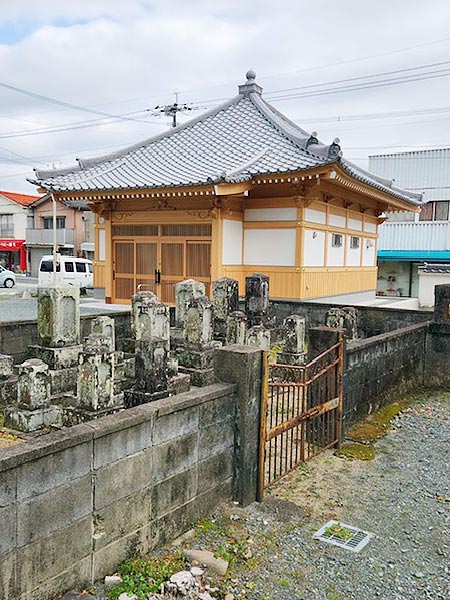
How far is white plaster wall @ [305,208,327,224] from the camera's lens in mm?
15785

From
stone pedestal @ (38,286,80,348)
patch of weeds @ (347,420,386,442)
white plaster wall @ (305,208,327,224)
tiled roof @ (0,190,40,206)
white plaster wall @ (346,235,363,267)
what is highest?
tiled roof @ (0,190,40,206)

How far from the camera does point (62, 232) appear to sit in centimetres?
4116

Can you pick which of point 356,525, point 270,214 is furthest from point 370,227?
point 356,525

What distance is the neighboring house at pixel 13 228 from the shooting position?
4478 cm

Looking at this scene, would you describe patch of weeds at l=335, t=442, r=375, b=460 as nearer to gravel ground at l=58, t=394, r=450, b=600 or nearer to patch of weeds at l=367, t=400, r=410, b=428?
gravel ground at l=58, t=394, r=450, b=600

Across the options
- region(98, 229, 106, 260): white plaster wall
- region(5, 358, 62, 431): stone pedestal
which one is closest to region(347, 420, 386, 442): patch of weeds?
region(5, 358, 62, 431): stone pedestal

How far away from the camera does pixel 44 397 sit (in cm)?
736

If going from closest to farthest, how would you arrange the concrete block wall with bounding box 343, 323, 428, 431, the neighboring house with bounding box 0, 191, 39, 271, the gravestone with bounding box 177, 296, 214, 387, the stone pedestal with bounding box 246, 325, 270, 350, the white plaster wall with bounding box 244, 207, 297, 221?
the concrete block wall with bounding box 343, 323, 428, 431 → the gravestone with bounding box 177, 296, 214, 387 → the stone pedestal with bounding box 246, 325, 270, 350 → the white plaster wall with bounding box 244, 207, 297, 221 → the neighboring house with bounding box 0, 191, 39, 271

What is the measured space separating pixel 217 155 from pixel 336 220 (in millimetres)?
4662

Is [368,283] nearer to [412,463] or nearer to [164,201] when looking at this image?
[164,201]

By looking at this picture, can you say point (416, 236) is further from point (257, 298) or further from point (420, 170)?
point (257, 298)

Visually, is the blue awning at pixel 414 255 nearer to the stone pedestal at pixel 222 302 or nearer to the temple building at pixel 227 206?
the temple building at pixel 227 206

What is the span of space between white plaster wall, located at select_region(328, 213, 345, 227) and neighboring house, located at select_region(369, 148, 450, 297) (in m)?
11.4

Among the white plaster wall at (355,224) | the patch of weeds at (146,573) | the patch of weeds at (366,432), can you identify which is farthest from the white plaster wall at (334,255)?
the patch of weeds at (146,573)
